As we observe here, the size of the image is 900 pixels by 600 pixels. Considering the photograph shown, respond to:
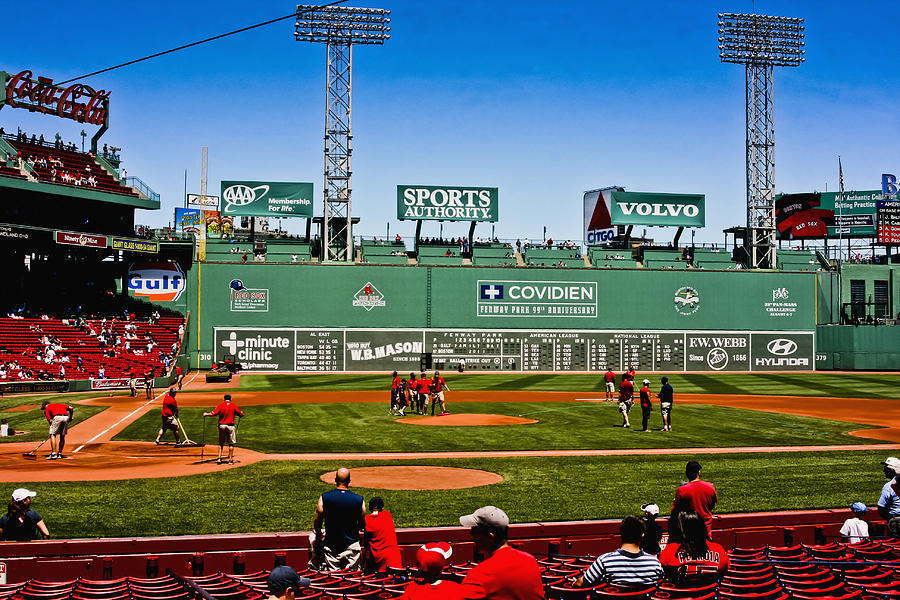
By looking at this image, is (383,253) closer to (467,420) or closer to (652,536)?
(467,420)

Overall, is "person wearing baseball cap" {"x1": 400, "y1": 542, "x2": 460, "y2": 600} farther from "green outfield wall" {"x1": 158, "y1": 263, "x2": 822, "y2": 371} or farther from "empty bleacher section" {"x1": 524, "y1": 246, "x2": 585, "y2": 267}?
"empty bleacher section" {"x1": 524, "y1": 246, "x2": 585, "y2": 267}

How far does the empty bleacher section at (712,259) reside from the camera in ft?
226

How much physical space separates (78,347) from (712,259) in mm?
48858

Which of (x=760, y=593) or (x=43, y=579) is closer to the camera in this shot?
(x=760, y=593)

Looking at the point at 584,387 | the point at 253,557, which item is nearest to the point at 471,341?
the point at 584,387

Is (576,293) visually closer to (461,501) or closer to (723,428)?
(723,428)

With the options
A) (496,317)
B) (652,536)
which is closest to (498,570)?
(652,536)

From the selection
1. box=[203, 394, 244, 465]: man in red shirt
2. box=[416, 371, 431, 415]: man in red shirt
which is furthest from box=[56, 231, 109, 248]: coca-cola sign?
box=[203, 394, 244, 465]: man in red shirt

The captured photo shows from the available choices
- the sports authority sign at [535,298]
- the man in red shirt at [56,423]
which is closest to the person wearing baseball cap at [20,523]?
the man in red shirt at [56,423]

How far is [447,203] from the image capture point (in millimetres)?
69375

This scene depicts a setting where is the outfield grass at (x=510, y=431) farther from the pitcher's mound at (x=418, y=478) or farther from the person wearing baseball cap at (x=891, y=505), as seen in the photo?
the person wearing baseball cap at (x=891, y=505)

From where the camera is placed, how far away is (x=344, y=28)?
2518 inches

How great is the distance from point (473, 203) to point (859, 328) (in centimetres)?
3290

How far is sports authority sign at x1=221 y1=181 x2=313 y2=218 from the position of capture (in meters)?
65.9
